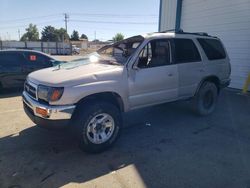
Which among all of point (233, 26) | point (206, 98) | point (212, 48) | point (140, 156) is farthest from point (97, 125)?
point (233, 26)

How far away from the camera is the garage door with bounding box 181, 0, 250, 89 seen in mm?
8922

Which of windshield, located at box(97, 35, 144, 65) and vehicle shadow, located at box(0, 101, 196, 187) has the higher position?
windshield, located at box(97, 35, 144, 65)

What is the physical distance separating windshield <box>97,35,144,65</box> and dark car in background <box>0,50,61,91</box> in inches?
169

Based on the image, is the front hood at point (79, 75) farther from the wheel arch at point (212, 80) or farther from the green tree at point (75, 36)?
the green tree at point (75, 36)

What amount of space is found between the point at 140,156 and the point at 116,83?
127 cm

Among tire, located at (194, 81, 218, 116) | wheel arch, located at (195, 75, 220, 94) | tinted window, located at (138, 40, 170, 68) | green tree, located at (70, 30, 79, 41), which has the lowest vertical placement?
tire, located at (194, 81, 218, 116)

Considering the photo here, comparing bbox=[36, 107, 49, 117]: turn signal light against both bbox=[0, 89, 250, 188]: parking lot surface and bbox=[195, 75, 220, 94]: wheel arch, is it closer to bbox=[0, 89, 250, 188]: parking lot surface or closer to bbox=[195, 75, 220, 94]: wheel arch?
bbox=[0, 89, 250, 188]: parking lot surface

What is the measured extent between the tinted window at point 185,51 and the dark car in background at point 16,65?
5.61 meters

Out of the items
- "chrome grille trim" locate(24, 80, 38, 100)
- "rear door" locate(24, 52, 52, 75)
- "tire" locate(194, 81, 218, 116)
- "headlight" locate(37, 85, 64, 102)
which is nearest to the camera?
"headlight" locate(37, 85, 64, 102)

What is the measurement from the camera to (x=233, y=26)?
9328 mm

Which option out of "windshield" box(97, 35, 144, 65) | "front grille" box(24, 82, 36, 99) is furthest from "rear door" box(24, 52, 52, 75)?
"front grille" box(24, 82, 36, 99)

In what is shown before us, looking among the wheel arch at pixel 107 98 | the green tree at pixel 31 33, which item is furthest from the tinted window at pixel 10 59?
the green tree at pixel 31 33

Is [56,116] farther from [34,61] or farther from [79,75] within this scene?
[34,61]

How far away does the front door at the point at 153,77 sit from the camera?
13.7 ft
